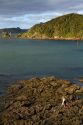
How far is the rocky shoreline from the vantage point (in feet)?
191

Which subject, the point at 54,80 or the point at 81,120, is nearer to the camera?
the point at 81,120

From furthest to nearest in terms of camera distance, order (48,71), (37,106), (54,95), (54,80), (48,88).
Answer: (48,71), (54,80), (48,88), (54,95), (37,106)

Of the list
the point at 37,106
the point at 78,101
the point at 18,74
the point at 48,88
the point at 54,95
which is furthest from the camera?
the point at 18,74

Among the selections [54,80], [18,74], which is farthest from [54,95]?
[18,74]

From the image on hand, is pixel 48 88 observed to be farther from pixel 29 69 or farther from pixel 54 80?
pixel 29 69

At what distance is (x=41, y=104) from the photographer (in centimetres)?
6756

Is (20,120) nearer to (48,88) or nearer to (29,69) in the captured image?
(48,88)

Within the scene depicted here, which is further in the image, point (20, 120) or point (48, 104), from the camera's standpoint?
point (48, 104)

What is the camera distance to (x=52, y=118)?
59.2 metres

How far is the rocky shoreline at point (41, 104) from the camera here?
58.2 metres

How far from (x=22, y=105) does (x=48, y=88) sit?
16.3 m

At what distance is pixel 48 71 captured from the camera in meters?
123

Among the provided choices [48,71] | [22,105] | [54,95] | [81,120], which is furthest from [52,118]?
[48,71]

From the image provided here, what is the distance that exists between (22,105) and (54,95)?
1112 centimetres
